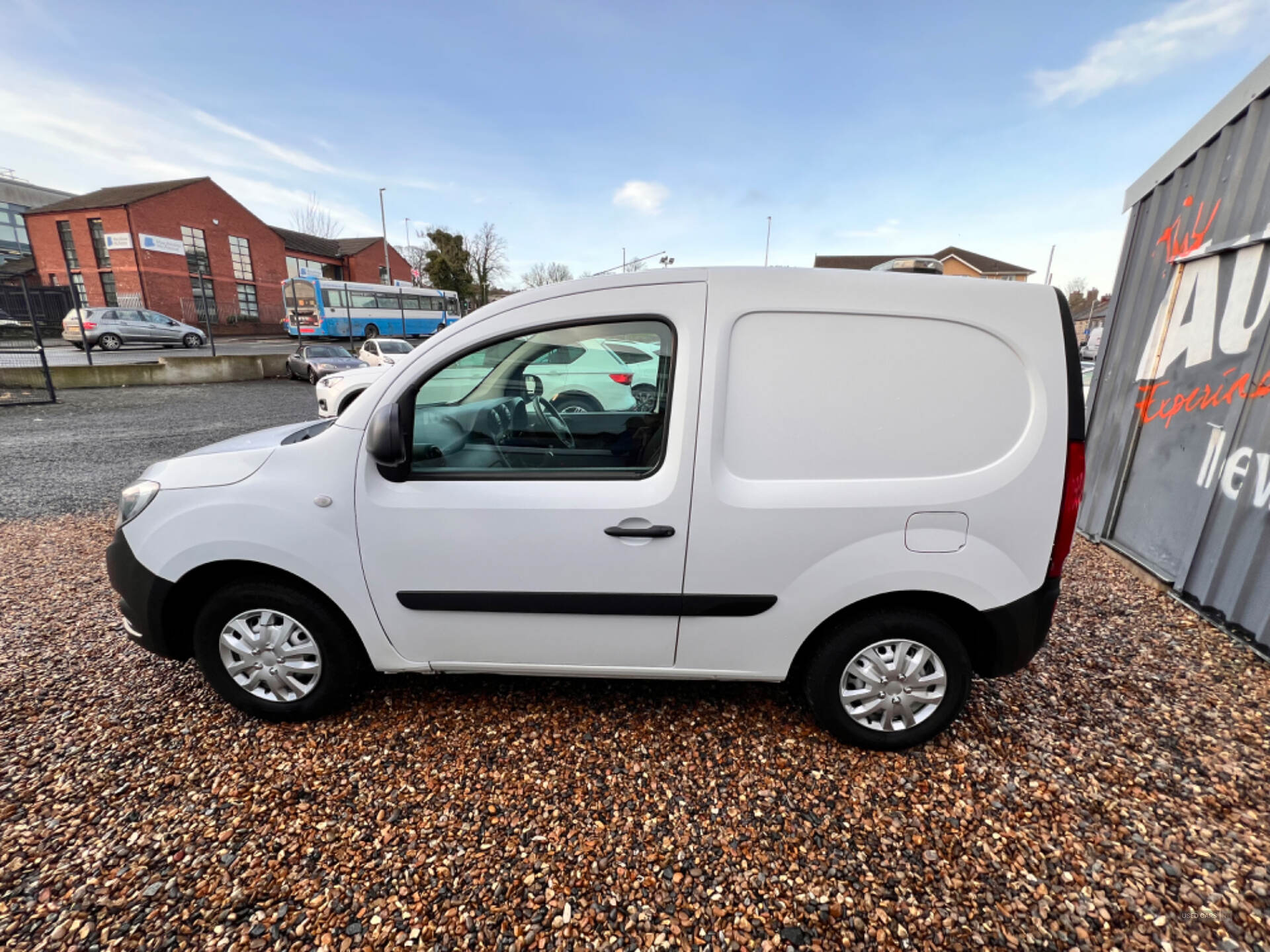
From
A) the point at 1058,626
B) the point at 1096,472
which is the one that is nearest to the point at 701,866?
the point at 1058,626

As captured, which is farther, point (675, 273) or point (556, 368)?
point (556, 368)

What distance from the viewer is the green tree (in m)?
40.6

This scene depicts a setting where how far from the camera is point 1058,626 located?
346 cm

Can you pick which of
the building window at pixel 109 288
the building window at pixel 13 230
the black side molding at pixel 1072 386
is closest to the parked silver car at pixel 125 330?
A: the building window at pixel 109 288

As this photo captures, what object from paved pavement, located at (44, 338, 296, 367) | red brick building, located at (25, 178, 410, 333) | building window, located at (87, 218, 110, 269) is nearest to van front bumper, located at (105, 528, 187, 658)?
paved pavement, located at (44, 338, 296, 367)

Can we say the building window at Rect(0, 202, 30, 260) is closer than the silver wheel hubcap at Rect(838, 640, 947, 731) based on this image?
No

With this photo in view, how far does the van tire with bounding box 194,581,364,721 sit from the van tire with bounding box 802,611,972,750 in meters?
1.93

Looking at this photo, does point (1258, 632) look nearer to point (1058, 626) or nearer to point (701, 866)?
point (1058, 626)

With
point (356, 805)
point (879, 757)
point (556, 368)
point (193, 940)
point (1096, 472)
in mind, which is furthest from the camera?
point (1096, 472)

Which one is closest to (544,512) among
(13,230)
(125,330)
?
(125,330)

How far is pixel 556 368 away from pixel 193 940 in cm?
226

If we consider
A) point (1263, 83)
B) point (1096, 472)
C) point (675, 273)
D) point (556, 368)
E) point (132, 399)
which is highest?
point (1263, 83)

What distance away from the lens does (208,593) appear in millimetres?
2406

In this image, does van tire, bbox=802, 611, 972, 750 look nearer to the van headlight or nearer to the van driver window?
the van driver window
